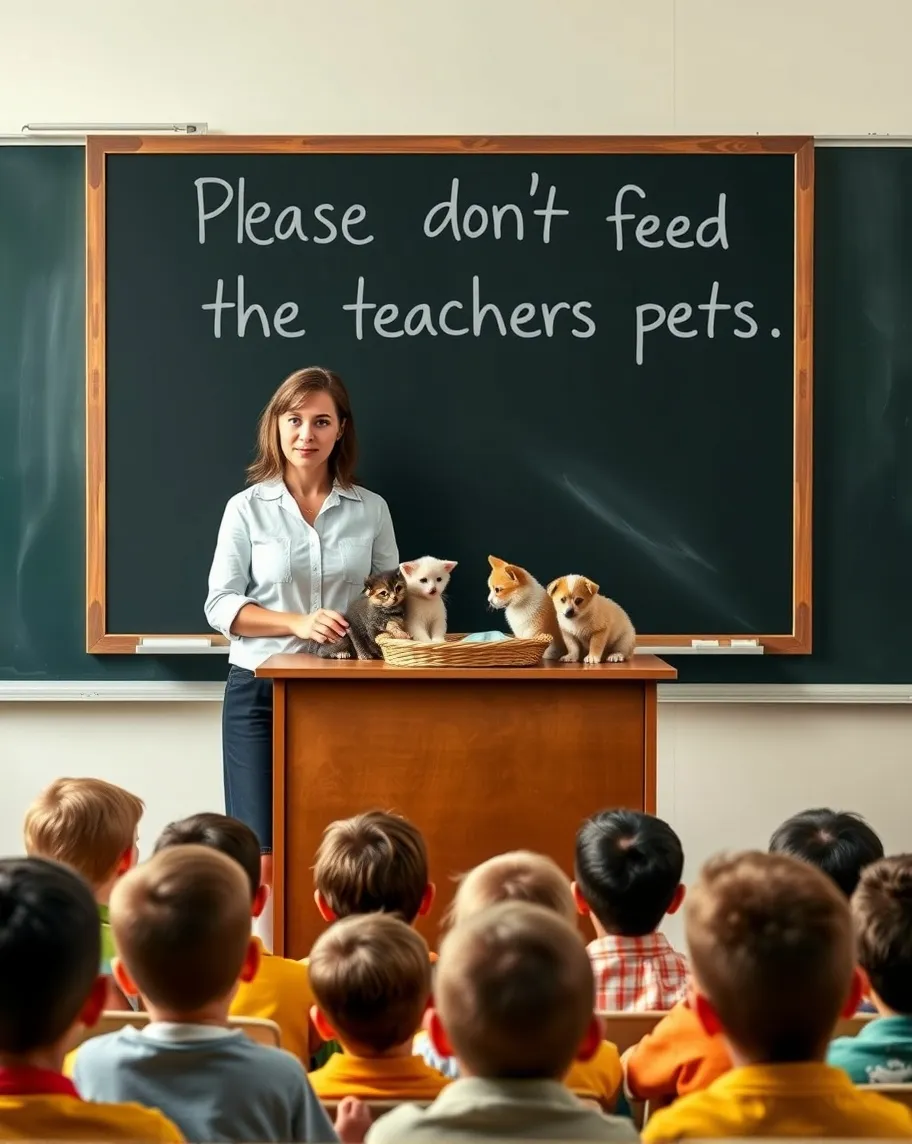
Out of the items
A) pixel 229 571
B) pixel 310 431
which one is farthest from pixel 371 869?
pixel 310 431

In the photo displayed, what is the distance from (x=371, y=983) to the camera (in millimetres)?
1478

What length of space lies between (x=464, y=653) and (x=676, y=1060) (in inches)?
49.4

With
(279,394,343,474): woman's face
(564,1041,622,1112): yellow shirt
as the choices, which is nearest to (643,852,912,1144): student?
(564,1041,622,1112): yellow shirt

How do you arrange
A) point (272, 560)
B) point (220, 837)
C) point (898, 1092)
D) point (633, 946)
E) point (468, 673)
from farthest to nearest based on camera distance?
point (272, 560)
point (468, 673)
point (220, 837)
point (633, 946)
point (898, 1092)

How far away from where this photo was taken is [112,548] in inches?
145

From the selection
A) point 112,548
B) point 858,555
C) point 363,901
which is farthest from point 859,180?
point 363,901

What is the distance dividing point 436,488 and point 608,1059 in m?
2.29

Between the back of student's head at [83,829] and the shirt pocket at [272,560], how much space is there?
116 cm

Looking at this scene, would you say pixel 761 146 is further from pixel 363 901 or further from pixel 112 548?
pixel 363 901

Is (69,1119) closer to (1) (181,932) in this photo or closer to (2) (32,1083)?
(2) (32,1083)

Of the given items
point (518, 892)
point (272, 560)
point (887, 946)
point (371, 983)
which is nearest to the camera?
point (371, 983)

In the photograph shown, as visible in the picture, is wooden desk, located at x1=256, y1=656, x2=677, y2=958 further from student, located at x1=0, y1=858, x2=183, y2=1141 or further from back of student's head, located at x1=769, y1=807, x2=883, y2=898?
student, located at x1=0, y1=858, x2=183, y2=1141

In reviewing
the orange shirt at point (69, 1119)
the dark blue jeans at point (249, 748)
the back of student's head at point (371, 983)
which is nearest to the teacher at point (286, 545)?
the dark blue jeans at point (249, 748)

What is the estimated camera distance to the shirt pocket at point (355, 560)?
341 centimetres
